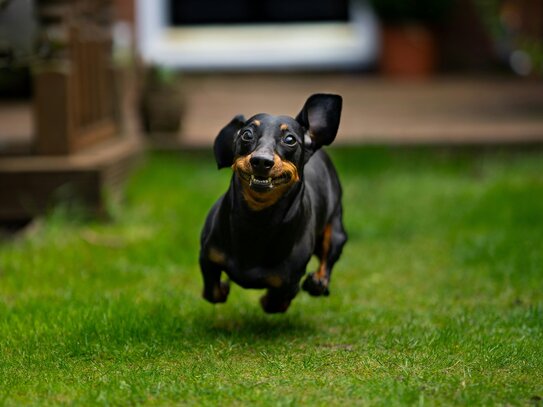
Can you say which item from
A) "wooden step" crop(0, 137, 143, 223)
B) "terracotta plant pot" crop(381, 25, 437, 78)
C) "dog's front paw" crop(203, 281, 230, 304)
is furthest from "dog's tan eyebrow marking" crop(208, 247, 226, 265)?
"terracotta plant pot" crop(381, 25, 437, 78)

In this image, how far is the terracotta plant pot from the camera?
15133mm

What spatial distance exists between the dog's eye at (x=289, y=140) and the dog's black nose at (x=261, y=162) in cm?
16

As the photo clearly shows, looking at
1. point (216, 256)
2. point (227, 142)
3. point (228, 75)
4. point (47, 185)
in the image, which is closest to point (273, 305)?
point (216, 256)

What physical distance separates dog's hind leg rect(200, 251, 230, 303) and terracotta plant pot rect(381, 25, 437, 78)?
1113cm

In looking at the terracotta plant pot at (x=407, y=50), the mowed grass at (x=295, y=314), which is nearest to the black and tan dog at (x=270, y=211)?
the mowed grass at (x=295, y=314)

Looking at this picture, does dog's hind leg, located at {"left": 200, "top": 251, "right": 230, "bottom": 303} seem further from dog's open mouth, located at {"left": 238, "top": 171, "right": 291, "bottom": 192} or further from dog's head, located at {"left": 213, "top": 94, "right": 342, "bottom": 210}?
dog's open mouth, located at {"left": 238, "top": 171, "right": 291, "bottom": 192}

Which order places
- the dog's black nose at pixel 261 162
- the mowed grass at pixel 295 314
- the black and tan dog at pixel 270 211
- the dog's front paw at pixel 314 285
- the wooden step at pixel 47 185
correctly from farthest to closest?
the wooden step at pixel 47 185, the dog's front paw at pixel 314 285, the black and tan dog at pixel 270 211, the dog's black nose at pixel 261 162, the mowed grass at pixel 295 314

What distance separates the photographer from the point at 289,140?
161 inches

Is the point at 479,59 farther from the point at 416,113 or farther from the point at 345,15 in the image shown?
the point at 416,113

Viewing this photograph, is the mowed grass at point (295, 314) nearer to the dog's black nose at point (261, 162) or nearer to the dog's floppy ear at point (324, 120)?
the dog's black nose at point (261, 162)

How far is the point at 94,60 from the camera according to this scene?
8094 mm

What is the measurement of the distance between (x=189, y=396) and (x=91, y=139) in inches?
177

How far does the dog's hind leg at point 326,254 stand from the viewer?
438 cm

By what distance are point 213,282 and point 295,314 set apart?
2.08 ft
